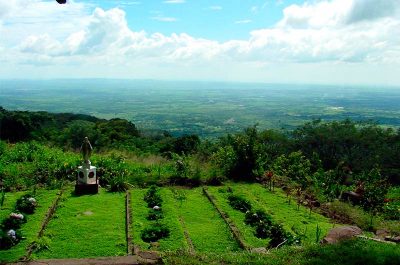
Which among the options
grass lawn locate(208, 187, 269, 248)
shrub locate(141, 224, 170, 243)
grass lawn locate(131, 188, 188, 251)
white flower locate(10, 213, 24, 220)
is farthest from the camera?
white flower locate(10, 213, 24, 220)

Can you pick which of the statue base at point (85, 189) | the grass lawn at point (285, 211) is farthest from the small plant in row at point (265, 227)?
the statue base at point (85, 189)

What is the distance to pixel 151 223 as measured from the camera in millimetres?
8219

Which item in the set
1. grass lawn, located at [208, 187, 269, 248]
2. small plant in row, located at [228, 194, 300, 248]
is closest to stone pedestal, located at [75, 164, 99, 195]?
grass lawn, located at [208, 187, 269, 248]

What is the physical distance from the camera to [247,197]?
1045 cm

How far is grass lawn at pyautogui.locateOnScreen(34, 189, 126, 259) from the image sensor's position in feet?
22.1

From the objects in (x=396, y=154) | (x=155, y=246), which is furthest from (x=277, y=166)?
(x=396, y=154)

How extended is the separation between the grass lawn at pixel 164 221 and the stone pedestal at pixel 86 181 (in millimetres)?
1009

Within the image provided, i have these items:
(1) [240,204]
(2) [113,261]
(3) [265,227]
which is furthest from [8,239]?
(1) [240,204]

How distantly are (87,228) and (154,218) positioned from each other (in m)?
1.37

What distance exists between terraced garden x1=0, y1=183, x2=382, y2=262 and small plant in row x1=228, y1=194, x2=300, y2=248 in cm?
14

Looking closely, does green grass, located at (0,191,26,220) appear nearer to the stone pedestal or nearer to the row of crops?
the row of crops

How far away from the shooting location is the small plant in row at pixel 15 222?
676cm

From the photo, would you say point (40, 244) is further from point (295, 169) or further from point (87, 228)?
point (295, 169)

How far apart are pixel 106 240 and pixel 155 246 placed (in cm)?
91
